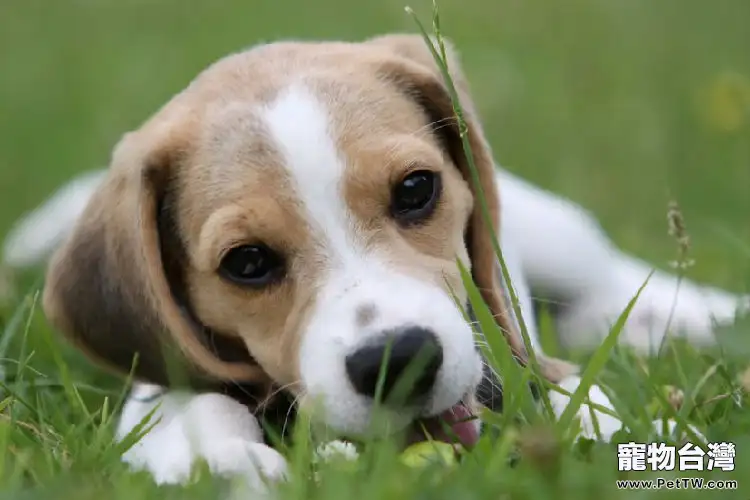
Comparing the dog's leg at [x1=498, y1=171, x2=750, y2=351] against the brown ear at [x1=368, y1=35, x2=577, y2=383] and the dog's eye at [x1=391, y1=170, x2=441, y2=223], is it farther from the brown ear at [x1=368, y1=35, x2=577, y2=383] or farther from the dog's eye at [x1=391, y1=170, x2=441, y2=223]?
the dog's eye at [x1=391, y1=170, x2=441, y2=223]

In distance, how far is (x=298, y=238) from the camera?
4.46m

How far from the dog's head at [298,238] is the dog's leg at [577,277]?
5.40 feet

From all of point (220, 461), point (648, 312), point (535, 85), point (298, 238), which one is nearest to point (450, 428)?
point (220, 461)

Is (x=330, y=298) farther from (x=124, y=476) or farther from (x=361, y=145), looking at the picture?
(x=124, y=476)

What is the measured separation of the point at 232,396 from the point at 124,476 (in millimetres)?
1221

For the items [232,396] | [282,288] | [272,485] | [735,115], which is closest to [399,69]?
[282,288]

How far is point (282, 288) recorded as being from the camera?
455 cm

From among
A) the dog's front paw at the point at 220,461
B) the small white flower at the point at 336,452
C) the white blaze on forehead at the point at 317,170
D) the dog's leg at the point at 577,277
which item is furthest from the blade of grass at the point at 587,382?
the dog's leg at the point at 577,277

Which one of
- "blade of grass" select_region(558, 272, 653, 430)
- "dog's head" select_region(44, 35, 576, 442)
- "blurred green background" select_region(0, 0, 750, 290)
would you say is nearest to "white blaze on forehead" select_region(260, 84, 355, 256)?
"dog's head" select_region(44, 35, 576, 442)

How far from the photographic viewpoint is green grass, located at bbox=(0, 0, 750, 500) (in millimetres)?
3518

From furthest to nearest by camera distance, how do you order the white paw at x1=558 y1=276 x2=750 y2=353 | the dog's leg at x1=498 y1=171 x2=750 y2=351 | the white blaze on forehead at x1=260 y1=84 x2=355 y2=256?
1. the dog's leg at x1=498 y1=171 x2=750 y2=351
2. the white paw at x1=558 y1=276 x2=750 y2=353
3. the white blaze on forehead at x1=260 y1=84 x2=355 y2=256

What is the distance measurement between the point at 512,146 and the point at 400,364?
8.06 m

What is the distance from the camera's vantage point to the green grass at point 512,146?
3518 mm

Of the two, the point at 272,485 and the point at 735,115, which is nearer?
the point at 272,485
